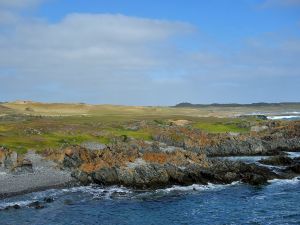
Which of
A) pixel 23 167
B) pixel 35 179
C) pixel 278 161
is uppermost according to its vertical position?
pixel 23 167

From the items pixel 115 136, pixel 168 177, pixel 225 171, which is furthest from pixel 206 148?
pixel 168 177

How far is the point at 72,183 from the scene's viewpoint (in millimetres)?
58531

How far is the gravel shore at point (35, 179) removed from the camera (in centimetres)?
5384

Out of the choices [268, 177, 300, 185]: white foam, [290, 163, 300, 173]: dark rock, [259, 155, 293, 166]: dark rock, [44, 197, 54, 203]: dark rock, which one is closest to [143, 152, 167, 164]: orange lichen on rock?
[268, 177, 300, 185]: white foam

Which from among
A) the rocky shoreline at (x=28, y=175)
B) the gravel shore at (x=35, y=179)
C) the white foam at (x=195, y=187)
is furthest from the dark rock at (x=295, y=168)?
the gravel shore at (x=35, y=179)

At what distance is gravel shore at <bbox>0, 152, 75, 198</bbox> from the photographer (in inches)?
2120

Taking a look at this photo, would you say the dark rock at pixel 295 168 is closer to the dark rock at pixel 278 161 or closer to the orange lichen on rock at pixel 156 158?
the dark rock at pixel 278 161

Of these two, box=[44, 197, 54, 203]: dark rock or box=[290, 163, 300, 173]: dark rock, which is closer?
box=[44, 197, 54, 203]: dark rock

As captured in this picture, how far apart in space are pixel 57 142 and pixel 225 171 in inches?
1398

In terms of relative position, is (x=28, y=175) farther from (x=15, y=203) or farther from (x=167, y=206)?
(x=167, y=206)

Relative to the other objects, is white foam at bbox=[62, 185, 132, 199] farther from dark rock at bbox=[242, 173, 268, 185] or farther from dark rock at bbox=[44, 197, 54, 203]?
dark rock at bbox=[242, 173, 268, 185]

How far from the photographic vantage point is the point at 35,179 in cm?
5906

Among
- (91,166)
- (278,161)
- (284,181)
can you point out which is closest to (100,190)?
(91,166)

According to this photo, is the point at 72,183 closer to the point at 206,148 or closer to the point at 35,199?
the point at 35,199
